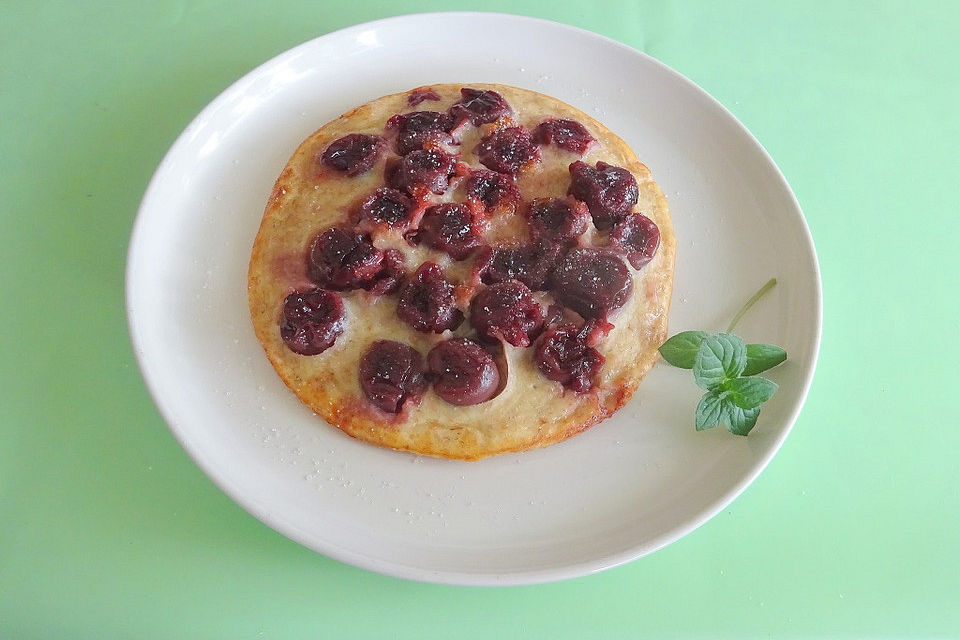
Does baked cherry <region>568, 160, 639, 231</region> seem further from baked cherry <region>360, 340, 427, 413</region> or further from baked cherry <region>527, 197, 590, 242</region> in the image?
baked cherry <region>360, 340, 427, 413</region>

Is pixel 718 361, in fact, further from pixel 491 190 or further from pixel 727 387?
pixel 491 190

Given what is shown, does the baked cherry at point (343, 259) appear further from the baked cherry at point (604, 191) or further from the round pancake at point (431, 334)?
the baked cherry at point (604, 191)

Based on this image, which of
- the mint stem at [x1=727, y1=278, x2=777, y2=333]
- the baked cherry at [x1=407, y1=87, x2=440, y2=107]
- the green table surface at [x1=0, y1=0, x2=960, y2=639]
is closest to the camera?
the green table surface at [x1=0, y1=0, x2=960, y2=639]

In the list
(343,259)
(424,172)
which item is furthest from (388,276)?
(424,172)

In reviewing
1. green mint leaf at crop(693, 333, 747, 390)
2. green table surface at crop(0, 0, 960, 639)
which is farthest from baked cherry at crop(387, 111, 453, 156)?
green mint leaf at crop(693, 333, 747, 390)

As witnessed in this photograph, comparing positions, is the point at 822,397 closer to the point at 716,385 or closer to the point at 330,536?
the point at 716,385

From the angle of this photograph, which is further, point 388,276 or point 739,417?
point 388,276
